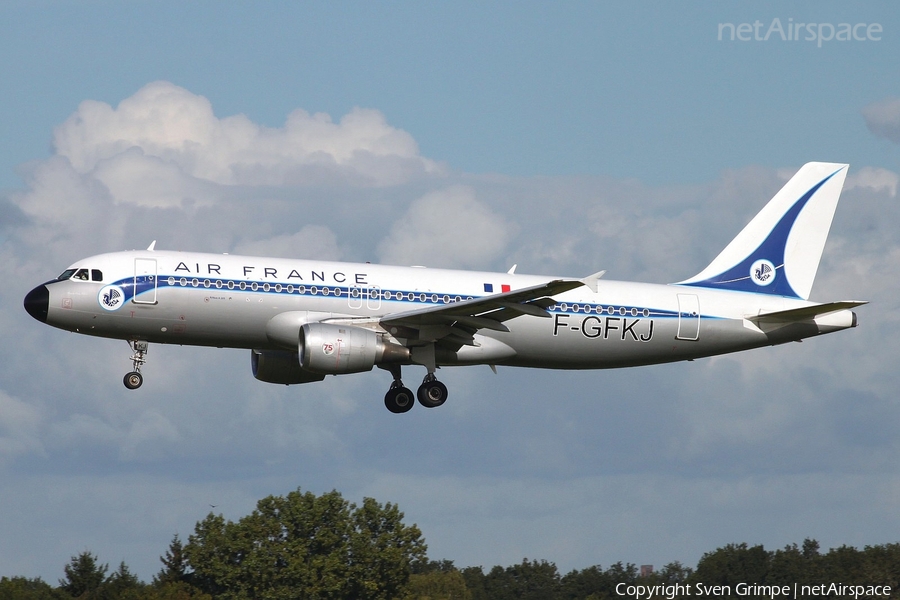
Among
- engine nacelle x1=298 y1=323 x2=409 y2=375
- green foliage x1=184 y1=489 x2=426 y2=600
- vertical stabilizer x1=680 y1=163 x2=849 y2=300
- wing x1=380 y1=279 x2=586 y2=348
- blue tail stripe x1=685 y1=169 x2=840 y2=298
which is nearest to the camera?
wing x1=380 y1=279 x2=586 y2=348

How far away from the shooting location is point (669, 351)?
45.7 meters

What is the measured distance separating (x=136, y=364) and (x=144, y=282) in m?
Result: 3.20

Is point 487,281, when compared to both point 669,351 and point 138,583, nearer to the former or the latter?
point 669,351

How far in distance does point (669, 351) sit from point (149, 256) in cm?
1804

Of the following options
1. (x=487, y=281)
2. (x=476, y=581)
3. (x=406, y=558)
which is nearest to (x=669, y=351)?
(x=487, y=281)

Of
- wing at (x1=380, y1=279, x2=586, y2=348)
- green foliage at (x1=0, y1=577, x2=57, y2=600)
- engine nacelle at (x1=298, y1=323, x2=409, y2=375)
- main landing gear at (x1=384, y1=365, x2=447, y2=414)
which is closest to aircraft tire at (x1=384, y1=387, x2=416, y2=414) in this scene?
main landing gear at (x1=384, y1=365, x2=447, y2=414)

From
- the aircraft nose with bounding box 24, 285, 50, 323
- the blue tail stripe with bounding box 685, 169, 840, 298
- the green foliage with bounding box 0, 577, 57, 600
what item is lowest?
A: the green foliage with bounding box 0, 577, 57, 600

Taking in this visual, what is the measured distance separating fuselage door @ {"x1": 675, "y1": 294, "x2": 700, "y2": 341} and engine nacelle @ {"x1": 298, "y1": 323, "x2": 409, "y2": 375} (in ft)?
36.3

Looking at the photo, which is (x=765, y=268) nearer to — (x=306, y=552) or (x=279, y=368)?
(x=279, y=368)

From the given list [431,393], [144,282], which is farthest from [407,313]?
[144,282]

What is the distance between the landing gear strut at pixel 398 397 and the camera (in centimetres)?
4459

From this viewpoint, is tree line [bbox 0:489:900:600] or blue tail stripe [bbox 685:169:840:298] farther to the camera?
tree line [bbox 0:489:900:600]

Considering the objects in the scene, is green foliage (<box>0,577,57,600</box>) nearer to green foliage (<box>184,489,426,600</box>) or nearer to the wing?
green foliage (<box>184,489,426,600</box>)

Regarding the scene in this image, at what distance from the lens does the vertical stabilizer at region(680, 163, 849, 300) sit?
160ft
